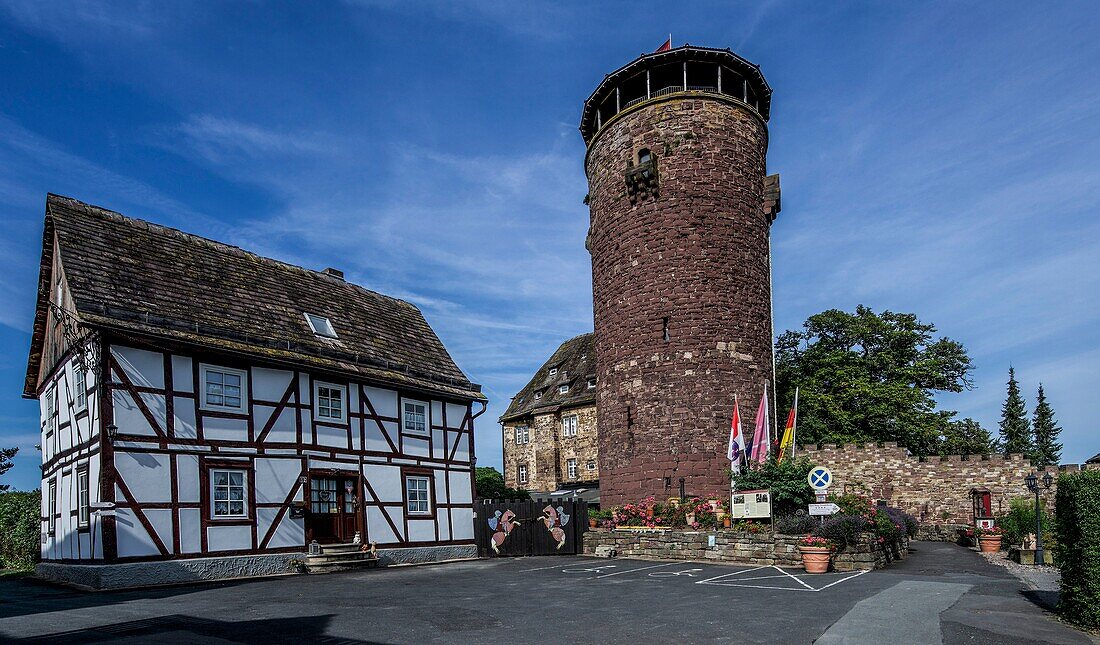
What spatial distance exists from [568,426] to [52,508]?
1037 inches

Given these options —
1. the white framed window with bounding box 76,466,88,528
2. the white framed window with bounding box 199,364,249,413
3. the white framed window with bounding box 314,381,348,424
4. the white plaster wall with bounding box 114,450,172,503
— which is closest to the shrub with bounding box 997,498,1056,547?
the white framed window with bounding box 314,381,348,424

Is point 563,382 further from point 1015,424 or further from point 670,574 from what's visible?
point 1015,424

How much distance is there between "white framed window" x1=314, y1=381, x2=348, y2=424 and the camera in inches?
858

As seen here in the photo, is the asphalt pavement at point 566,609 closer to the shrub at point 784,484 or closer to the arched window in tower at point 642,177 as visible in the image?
the shrub at point 784,484

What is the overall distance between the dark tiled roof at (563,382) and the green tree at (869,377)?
1018 centimetres

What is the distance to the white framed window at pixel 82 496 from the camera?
1781 centimetres

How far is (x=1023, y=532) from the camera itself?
25.9m

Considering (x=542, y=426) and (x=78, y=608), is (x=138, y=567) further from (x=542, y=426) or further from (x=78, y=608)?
(x=542, y=426)

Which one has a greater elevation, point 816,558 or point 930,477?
point 816,558

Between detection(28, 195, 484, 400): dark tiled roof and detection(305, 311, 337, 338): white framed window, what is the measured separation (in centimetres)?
22

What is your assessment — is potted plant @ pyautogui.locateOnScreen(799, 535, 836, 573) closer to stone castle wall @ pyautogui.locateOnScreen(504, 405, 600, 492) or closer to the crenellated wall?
the crenellated wall

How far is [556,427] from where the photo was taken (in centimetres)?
4416

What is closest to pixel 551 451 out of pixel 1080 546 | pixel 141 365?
pixel 141 365

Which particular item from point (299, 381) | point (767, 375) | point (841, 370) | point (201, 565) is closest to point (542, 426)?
point (841, 370)
